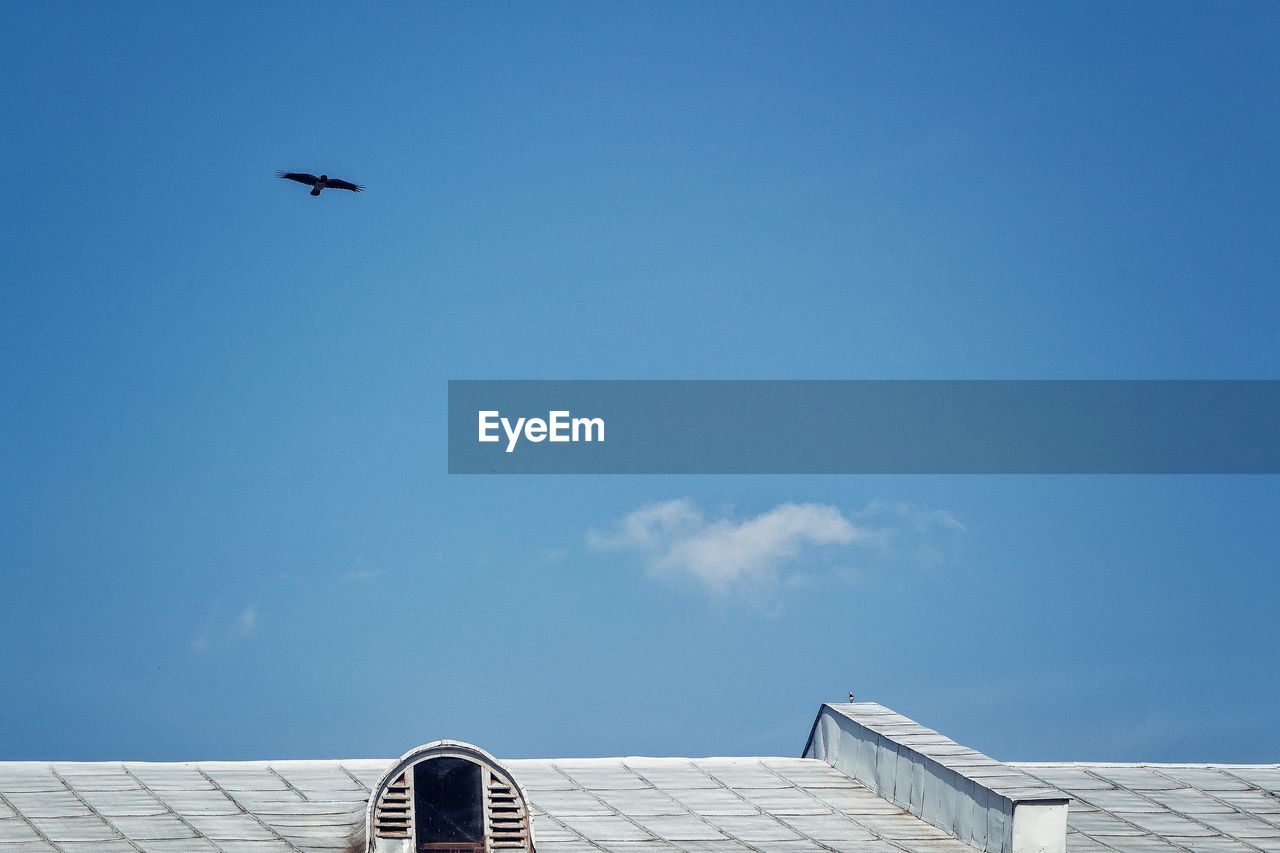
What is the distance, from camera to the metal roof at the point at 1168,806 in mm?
42219

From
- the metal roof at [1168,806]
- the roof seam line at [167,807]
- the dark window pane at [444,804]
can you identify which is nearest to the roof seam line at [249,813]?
the roof seam line at [167,807]

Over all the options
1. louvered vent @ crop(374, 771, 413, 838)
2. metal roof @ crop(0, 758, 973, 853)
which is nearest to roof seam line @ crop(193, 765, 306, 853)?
metal roof @ crop(0, 758, 973, 853)

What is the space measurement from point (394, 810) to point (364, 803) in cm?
382

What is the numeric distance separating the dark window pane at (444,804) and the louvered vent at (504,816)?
0.22m

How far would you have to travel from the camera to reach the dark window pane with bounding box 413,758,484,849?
122 feet

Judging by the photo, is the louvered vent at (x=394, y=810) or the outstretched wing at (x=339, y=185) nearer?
the louvered vent at (x=394, y=810)

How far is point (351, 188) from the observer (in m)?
52.9

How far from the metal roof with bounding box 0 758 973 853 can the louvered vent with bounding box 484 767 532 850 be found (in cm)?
157

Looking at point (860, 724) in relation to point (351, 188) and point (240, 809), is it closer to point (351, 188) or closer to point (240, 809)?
point (240, 809)

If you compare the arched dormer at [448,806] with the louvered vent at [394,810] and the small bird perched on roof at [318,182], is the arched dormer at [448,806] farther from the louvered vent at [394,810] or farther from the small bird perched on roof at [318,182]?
the small bird perched on roof at [318,182]

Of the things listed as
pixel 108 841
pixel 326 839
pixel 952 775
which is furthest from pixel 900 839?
pixel 108 841

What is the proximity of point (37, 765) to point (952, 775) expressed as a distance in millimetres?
21253

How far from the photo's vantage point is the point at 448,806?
3747 centimetres

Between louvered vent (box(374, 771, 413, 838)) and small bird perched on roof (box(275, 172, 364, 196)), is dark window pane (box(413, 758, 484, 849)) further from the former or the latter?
small bird perched on roof (box(275, 172, 364, 196))
